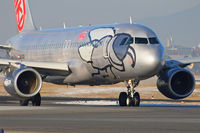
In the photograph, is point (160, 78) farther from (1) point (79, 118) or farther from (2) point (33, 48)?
(1) point (79, 118)

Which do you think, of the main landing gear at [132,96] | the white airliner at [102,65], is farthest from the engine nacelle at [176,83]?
the main landing gear at [132,96]

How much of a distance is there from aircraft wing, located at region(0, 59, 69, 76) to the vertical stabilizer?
39.6ft

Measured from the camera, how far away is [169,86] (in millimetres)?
34625

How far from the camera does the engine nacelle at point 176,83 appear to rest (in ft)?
114

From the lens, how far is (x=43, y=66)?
34.0 m

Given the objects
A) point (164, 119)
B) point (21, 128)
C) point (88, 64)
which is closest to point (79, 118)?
point (164, 119)

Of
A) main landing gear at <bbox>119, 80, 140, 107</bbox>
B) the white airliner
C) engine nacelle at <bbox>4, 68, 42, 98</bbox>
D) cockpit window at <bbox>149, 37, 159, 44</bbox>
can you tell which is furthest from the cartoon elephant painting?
engine nacelle at <bbox>4, 68, 42, 98</bbox>

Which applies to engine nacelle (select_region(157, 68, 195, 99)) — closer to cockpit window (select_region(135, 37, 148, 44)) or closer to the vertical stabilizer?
cockpit window (select_region(135, 37, 148, 44))

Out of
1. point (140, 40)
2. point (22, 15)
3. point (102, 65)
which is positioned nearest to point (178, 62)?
point (140, 40)

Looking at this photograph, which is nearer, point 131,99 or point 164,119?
point 164,119

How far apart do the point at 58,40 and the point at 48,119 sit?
18865mm

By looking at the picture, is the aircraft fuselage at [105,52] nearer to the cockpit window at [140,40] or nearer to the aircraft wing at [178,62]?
the cockpit window at [140,40]

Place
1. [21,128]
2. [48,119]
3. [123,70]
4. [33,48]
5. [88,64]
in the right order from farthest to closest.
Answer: [33,48], [88,64], [123,70], [48,119], [21,128]

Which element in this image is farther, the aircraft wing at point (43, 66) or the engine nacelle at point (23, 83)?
the aircraft wing at point (43, 66)
